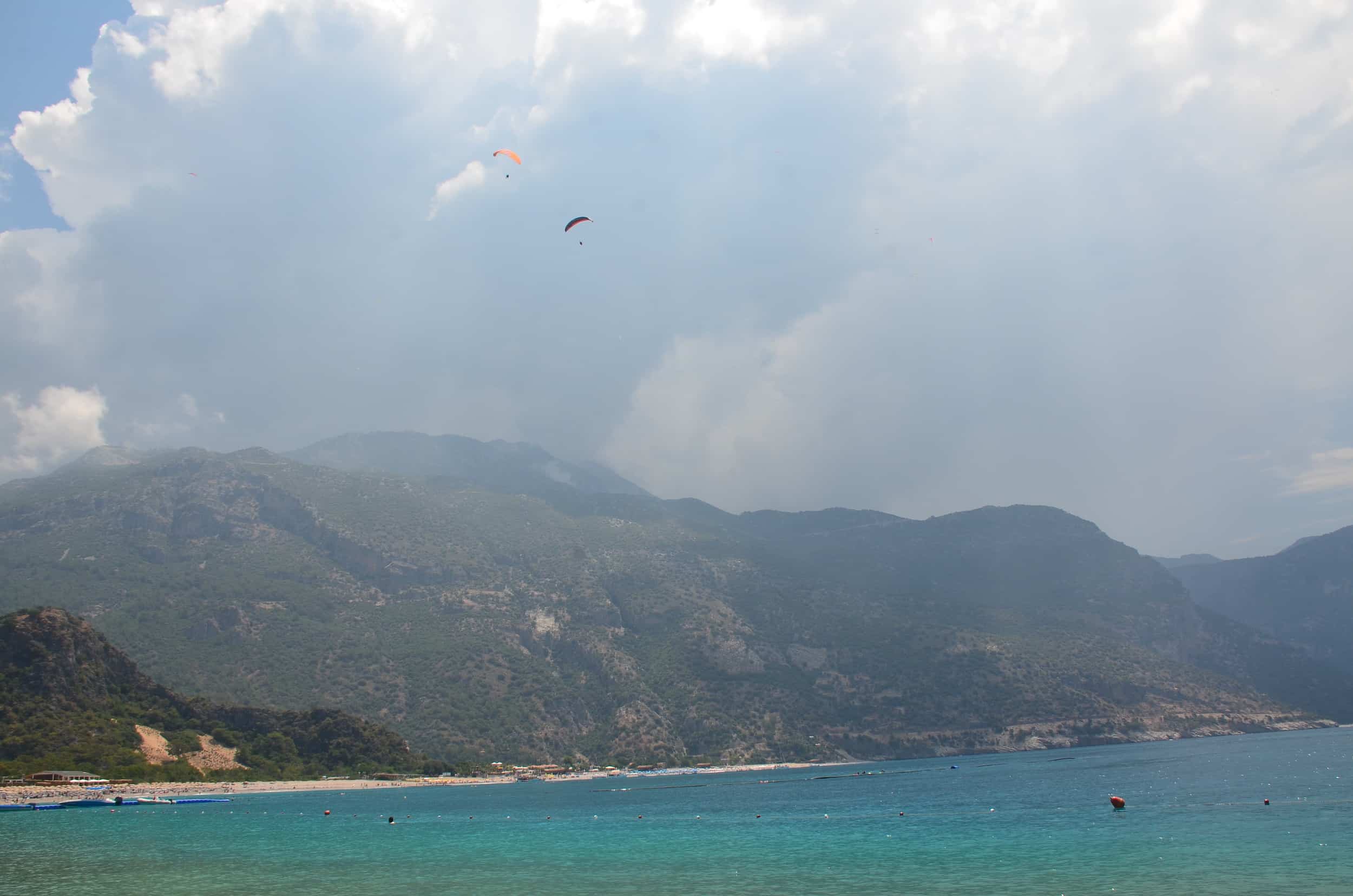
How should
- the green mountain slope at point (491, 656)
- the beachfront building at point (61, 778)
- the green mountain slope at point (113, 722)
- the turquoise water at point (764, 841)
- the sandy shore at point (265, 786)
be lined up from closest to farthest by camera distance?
the turquoise water at point (764, 841) → the sandy shore at point (265, 786) → the beachfront building at point (61, 778) → the green mountain slope at point (113, 722) → the green mountain slope at point (491, 656)

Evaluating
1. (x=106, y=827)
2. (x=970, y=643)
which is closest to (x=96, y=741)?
(x=106, y=827)

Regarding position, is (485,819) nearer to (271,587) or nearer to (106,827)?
(106,827)

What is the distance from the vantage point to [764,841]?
5434cm

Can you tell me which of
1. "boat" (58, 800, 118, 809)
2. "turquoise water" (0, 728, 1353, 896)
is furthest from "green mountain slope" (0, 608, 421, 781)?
"turquoise water" (0, 728, 1353, 896)

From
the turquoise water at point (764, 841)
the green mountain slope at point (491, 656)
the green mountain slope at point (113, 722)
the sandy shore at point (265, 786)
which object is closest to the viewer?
the turquoise water at point (764, 841)

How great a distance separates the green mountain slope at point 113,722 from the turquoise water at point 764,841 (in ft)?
58.5

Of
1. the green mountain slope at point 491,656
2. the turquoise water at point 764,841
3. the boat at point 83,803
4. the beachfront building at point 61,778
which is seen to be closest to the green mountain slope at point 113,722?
the beachfront building at point 61,778

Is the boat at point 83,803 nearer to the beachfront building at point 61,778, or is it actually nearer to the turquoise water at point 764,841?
the turquoise water at point 764,841

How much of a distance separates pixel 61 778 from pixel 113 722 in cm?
1748

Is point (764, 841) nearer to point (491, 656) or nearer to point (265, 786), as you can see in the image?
point (265, 786)

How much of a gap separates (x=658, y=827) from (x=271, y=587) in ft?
429

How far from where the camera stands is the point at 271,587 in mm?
169625

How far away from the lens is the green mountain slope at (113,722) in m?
97.6

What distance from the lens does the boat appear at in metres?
78.5
